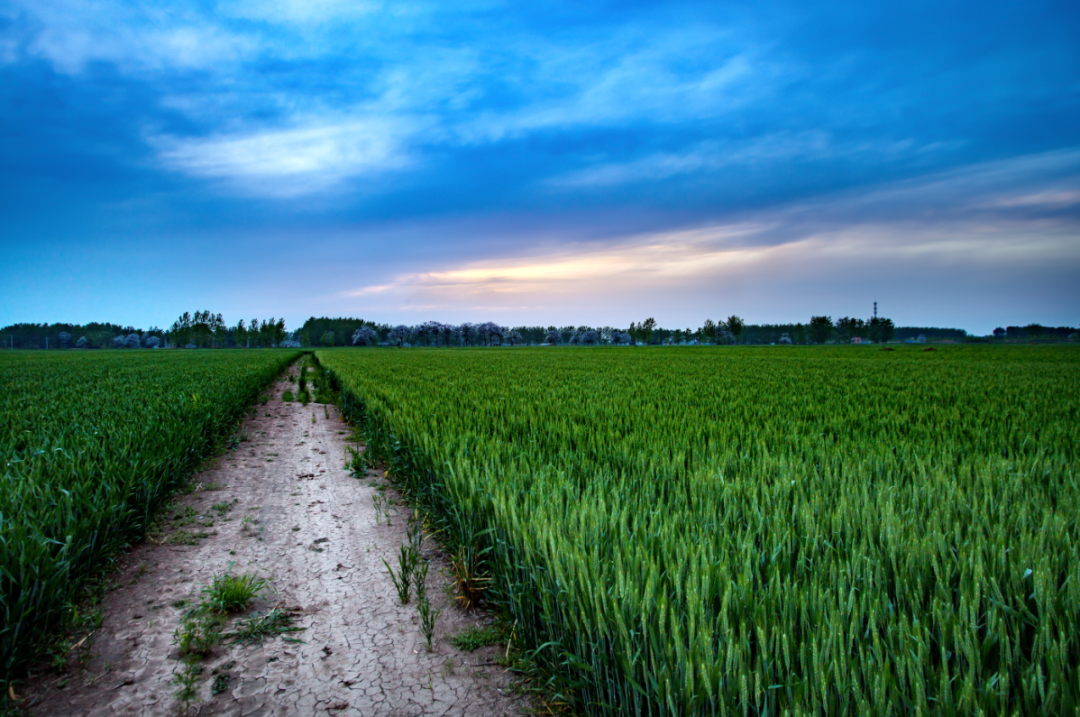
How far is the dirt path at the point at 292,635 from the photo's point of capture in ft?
8.58

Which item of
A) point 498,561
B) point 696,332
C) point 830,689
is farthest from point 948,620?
point 696,332

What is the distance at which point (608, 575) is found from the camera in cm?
245

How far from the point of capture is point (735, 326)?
174 m

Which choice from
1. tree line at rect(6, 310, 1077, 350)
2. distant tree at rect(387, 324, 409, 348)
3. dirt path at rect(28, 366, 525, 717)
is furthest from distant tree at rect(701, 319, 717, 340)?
dirt path at rect(28, 366, 525, 717)

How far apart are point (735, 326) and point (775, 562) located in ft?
606

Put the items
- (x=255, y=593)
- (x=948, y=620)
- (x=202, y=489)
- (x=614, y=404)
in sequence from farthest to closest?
1. (x=614, y=404)
2. (x=202, y=489)
3. (x=255, y=593)
4. (x=948, y=620)

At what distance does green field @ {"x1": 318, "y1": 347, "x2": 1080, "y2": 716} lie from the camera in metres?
1.68

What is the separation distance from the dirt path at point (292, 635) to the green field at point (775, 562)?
1.73 feet

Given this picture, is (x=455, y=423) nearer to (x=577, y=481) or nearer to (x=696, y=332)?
(x=577, y=481)

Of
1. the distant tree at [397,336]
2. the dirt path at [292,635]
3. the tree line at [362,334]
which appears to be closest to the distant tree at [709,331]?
the tree line at [362,334]

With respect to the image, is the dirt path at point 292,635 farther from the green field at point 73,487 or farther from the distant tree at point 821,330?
the distant tree at point 821,330

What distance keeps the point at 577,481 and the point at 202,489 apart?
5.23 meters

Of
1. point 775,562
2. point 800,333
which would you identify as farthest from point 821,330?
point 775,562

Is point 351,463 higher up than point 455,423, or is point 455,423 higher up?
point 455,423
